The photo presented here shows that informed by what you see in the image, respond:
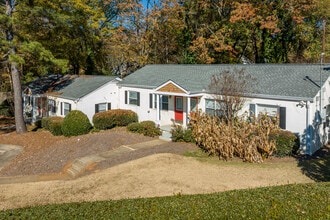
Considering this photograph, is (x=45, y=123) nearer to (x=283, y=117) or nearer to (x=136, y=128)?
(x=136, y=128)

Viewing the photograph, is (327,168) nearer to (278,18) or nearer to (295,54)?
(278,18)

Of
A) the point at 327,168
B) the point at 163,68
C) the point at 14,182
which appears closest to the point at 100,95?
the point at 163,68

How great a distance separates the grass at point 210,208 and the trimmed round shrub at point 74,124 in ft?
47.7

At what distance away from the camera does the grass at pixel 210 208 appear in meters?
6.78

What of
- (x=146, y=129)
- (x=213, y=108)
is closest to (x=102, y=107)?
(x=146, y=129)

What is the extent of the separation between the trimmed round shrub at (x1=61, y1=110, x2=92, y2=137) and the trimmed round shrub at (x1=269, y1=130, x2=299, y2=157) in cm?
1301

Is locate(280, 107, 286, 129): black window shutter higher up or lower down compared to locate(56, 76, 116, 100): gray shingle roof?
lower down

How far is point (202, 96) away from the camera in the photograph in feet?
66.5

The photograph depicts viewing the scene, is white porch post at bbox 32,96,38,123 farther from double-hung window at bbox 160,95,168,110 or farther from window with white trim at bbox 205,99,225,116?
window with white trim at bbox 205,99,225,116

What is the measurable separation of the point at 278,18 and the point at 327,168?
20277 millimetres

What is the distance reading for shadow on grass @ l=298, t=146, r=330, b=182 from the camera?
12.2m

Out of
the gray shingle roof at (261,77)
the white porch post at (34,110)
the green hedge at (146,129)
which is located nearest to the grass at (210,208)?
the gray shingle roof at (261,77)

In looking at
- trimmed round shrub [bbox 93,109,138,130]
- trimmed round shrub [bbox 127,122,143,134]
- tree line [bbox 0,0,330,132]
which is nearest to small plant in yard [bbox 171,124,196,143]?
trimmed round shrub [bbox 127,122,143,134]

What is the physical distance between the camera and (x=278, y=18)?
29703 millimetres
